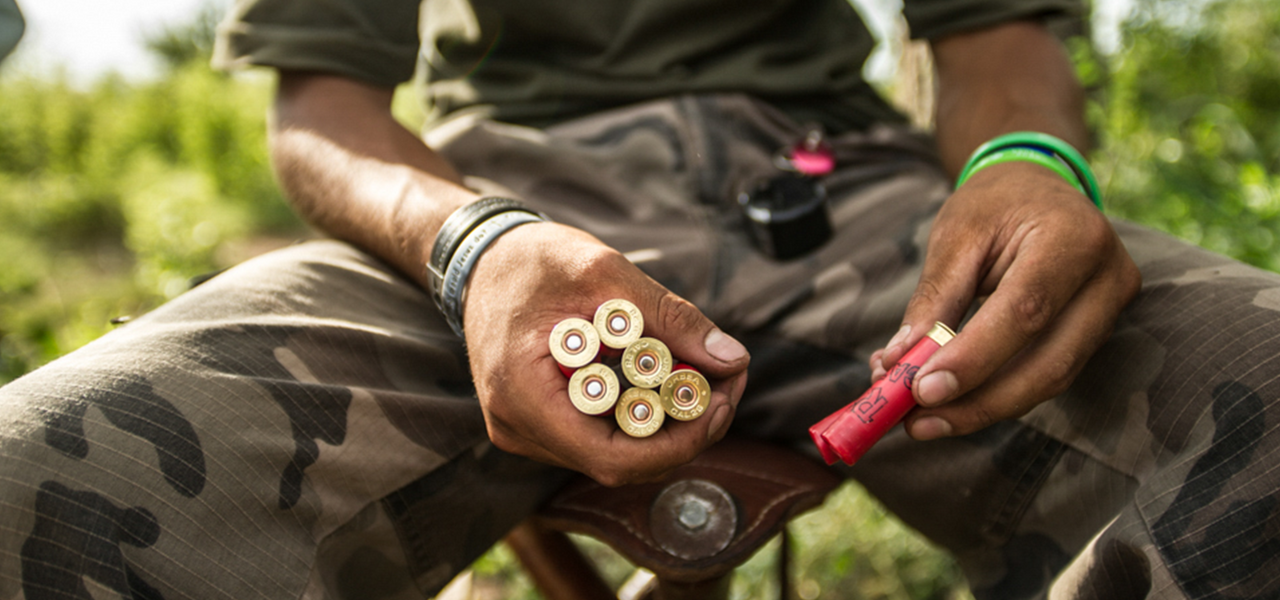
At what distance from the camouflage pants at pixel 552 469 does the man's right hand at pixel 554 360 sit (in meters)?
0.19

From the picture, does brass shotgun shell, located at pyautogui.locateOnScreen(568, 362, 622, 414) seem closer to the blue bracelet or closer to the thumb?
the thumb

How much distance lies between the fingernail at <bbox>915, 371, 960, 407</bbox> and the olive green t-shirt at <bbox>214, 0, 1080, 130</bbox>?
706 millimetres

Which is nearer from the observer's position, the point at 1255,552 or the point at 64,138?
the point at 1255,552

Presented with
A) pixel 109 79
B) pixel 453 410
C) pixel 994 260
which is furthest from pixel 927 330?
pixel 109 79

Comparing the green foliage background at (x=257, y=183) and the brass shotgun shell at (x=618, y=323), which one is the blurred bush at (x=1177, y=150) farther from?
the brass shotgun shell at (x=618, y=323)

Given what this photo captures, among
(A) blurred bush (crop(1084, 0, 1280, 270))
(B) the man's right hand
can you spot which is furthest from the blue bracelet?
(A) blurred bush (crop(1084, 0, 1280, 270))

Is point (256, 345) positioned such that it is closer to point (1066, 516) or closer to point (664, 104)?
point (664, 104)

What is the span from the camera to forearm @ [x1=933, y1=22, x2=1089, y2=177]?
1.19 metres

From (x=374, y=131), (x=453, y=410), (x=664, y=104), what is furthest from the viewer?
(x=664, y=104)

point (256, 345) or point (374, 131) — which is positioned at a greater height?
point (374, 131)

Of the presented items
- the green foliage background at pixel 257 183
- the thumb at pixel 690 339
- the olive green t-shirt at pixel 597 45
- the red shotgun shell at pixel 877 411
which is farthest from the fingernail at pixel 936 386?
the green foliage background at pixel 257 183

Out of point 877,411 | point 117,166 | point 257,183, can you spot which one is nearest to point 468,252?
point 877,411

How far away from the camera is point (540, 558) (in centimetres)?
123

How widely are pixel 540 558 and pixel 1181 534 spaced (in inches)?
34.5
